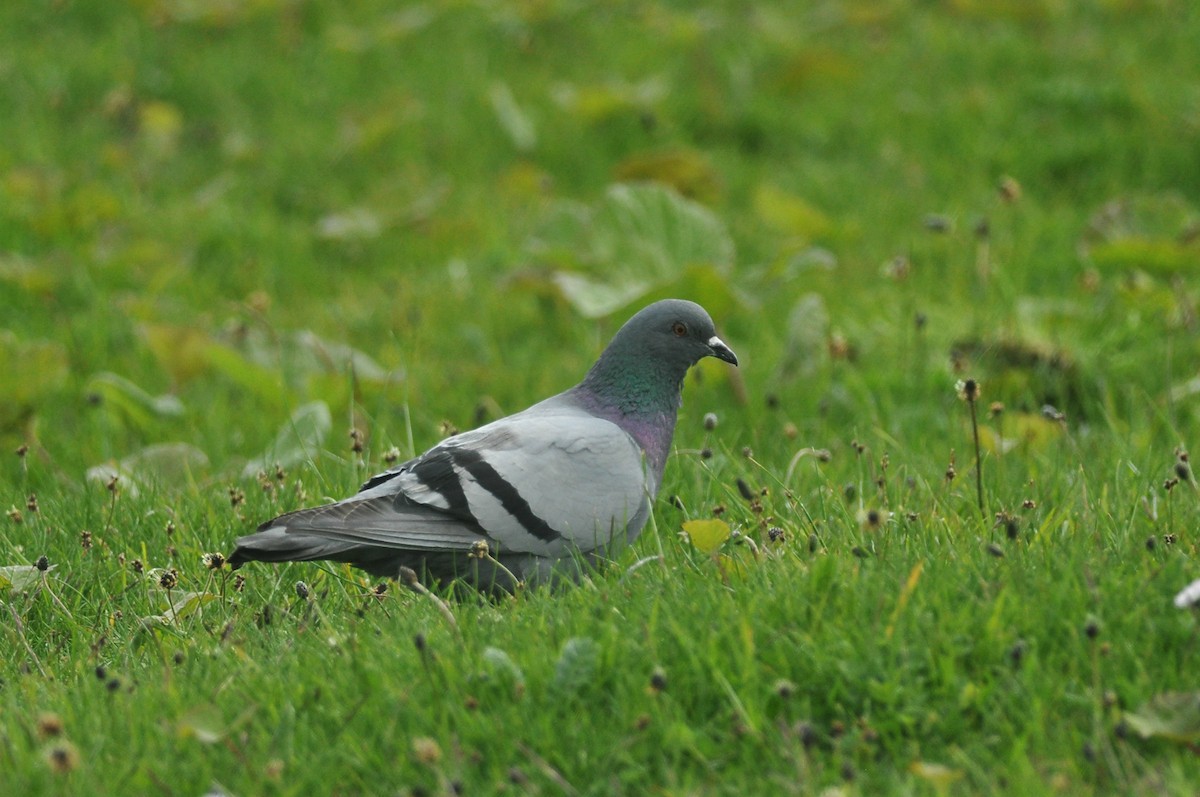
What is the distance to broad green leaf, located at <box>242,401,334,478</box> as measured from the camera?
4859 millimetres

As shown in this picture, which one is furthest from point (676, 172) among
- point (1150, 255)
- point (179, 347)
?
point (179, 347)

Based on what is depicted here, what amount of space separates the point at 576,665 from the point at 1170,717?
1122 millimetres

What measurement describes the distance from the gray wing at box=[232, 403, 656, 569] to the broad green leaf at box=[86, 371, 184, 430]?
80.1 inches

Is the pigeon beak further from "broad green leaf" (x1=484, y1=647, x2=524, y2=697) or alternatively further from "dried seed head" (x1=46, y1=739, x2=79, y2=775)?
"dried seed head" (x1=46, y1=739, x2=79, y2=775)

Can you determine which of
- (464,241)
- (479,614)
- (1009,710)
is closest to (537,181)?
(464,241)

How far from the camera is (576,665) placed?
2955 millimetres

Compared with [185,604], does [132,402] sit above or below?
below

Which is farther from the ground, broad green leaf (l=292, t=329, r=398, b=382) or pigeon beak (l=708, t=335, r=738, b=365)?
pigeon beak (l=708, t=335, r=738, b=365)

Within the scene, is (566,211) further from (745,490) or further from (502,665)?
(502,665)

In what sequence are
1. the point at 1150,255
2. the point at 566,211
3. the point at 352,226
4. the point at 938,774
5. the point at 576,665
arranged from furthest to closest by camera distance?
1. the point at 352,226
2. the point at 566,211
3. the point at 1150,255
4. the point at 576,665
5. the point at 938,774

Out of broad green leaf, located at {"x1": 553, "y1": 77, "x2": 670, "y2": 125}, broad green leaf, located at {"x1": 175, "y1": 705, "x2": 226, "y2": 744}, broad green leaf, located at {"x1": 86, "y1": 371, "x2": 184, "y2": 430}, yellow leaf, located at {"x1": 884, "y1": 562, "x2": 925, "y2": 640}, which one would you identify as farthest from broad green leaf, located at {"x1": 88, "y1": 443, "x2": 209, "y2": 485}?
broad green leaf, located at {"x1": 553, "y1": 77, "x2": 670, "y2": 125}

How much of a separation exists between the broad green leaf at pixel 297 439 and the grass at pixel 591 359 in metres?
0.04

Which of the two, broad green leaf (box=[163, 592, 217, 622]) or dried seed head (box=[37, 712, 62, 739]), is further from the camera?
broad green leaf (box=[163, 592, 217, 622])

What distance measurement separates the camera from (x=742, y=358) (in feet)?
20.9
